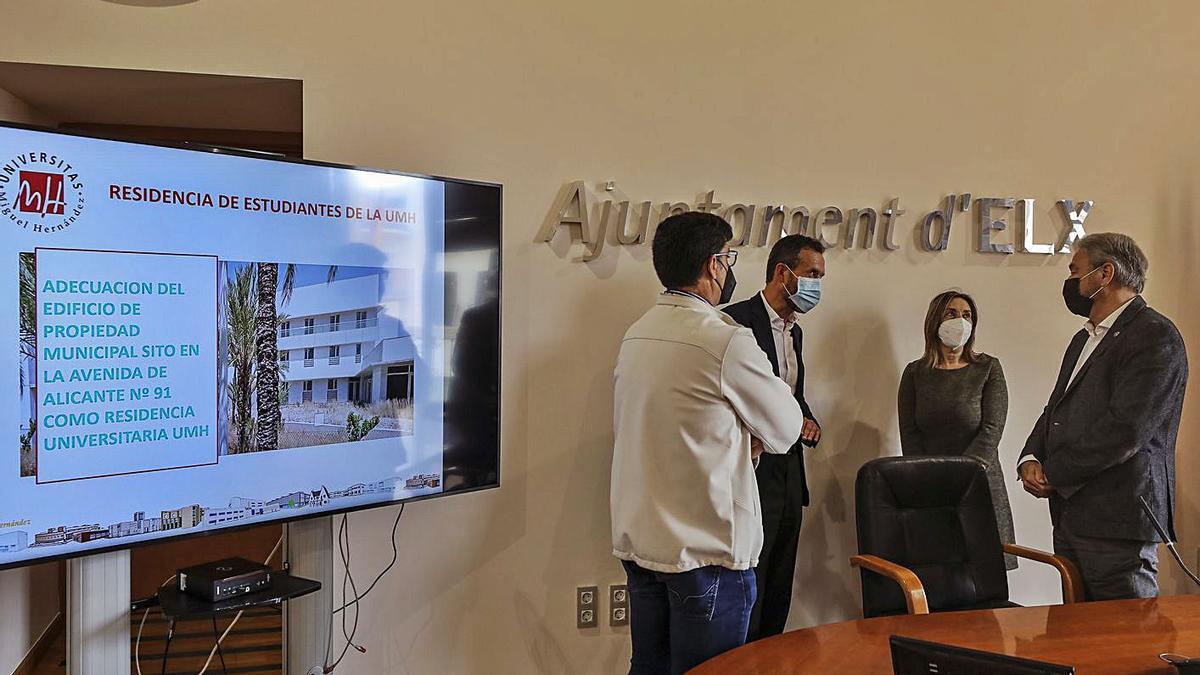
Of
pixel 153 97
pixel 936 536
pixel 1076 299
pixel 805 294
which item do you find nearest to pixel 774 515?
pixel 936 536

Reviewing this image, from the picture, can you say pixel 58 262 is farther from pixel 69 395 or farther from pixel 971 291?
pixel 971 291

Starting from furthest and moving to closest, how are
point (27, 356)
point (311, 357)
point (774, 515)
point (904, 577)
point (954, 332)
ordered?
point (954, 332) < point (774, 515) < point (904, 577) < point (311, 357) < point (27, 356)

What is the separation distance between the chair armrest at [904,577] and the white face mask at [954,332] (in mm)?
992

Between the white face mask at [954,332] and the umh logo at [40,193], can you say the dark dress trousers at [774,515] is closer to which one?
the white face mask at [954,332]

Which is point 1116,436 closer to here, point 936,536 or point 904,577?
point 936,536

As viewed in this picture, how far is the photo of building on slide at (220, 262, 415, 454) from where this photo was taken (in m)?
2.24

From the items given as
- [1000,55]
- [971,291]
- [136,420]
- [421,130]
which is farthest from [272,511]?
[1000,55]

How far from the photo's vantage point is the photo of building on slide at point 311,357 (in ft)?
7.36

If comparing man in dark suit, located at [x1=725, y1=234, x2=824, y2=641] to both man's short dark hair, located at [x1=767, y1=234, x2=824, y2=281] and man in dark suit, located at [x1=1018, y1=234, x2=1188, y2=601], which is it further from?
man in dark suit, located at [x1=1018, y1=234, x2=1188, y2=601]

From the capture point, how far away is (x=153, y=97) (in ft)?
10.6

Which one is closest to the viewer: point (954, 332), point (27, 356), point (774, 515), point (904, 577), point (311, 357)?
point (27, 356)

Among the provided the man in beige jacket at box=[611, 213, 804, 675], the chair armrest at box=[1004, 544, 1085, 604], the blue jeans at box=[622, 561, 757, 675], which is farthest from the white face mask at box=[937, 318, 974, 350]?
the blue jeans at box=[622, 561, 757, 675]

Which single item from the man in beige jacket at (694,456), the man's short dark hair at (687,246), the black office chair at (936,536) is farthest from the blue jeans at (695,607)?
the man's short dark hair at (687,246)

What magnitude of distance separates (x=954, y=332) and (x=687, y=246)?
1444mm
